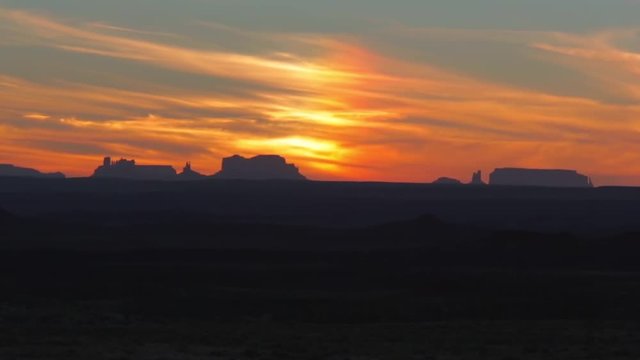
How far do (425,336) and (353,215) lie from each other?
15598cm

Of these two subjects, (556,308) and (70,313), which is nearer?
(70,313)

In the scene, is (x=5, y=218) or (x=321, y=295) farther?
(x=5, y=218)

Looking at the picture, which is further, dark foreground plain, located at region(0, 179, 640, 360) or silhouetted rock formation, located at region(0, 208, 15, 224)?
silhouetted rock formation, located at region(0, 208, 15, 224)

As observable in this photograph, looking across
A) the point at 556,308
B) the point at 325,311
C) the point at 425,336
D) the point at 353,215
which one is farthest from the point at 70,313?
the point at 353,215

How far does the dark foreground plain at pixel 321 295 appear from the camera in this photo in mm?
39281

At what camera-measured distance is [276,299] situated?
58719mm

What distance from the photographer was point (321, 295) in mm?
61531

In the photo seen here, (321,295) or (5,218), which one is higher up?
(5,218)

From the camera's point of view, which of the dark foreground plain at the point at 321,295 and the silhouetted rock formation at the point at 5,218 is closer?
the dark foreground plain at the point at 321,295

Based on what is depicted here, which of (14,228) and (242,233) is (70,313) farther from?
(242,233)

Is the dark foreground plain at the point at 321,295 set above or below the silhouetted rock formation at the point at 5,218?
below

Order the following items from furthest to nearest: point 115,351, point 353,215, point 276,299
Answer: point 353,215 < point 276,299 < point 115,351

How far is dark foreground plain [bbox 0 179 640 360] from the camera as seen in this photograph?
129 feet

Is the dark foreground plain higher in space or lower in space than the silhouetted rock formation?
lower
